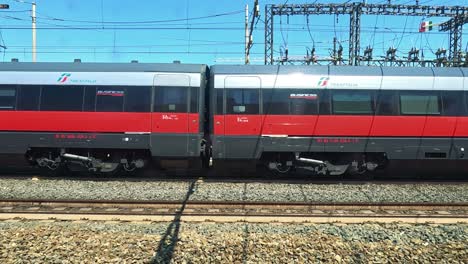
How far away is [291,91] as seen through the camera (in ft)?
39.1

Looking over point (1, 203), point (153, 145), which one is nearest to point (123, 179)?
point (153, 145)

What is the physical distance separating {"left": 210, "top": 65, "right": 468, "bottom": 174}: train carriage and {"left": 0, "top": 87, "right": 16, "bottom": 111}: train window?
567 cm

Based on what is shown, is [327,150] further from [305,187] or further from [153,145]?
[153,145]

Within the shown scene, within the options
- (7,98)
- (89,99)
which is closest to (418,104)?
(89,99)

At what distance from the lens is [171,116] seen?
12.0 m

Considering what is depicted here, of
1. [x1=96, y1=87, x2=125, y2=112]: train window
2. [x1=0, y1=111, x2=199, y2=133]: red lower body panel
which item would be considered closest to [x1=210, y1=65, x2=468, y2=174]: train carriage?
[x1=0, y1=111, x2=199, y2=133]: red lower body panel

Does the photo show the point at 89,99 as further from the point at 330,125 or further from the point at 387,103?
the point at 387,103

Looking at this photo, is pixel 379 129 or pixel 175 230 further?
pixel 379 129

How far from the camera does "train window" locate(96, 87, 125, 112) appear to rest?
1209cm

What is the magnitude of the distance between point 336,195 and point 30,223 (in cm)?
658

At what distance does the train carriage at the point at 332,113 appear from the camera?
1190 centimetres

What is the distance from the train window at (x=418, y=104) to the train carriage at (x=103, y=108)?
18.4 feet

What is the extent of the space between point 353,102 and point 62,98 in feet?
26.8

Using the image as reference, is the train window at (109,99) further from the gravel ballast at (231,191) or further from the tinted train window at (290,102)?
the tinted train window at (290,102)
